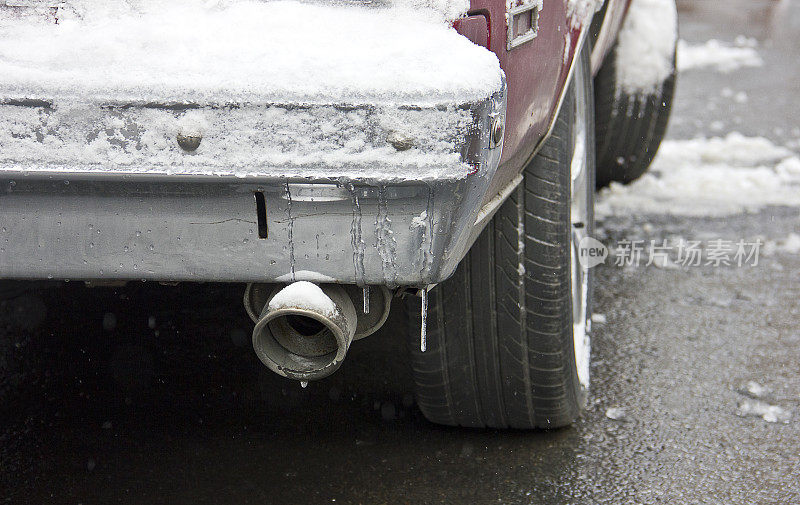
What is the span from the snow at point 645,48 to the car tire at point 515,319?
181cm

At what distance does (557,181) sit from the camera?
2.06 m

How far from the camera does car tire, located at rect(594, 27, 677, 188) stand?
3.99m

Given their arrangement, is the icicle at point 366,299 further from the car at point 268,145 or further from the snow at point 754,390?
the snow at point 754,390

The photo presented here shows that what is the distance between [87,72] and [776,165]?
13.6ft

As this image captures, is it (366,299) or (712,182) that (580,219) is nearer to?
(366,299)

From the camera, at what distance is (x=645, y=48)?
13.3 ft

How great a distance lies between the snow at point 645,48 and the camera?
3980mm

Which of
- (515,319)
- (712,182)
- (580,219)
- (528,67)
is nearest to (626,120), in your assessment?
(712,182)

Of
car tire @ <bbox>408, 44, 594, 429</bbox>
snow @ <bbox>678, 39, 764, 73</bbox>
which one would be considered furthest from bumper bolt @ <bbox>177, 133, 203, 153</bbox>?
snow @ <bbox>678, 39, 764, 73</bbox>

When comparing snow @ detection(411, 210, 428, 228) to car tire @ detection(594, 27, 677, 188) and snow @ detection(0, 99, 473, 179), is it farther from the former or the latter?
car tire @ detection(594, 27, 677, 188)

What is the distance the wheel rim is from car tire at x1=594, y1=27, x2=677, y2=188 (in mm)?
1359

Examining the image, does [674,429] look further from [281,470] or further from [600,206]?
[600,206]

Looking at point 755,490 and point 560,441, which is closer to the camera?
point 755,490

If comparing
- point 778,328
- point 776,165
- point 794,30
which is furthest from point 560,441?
point 794,30
